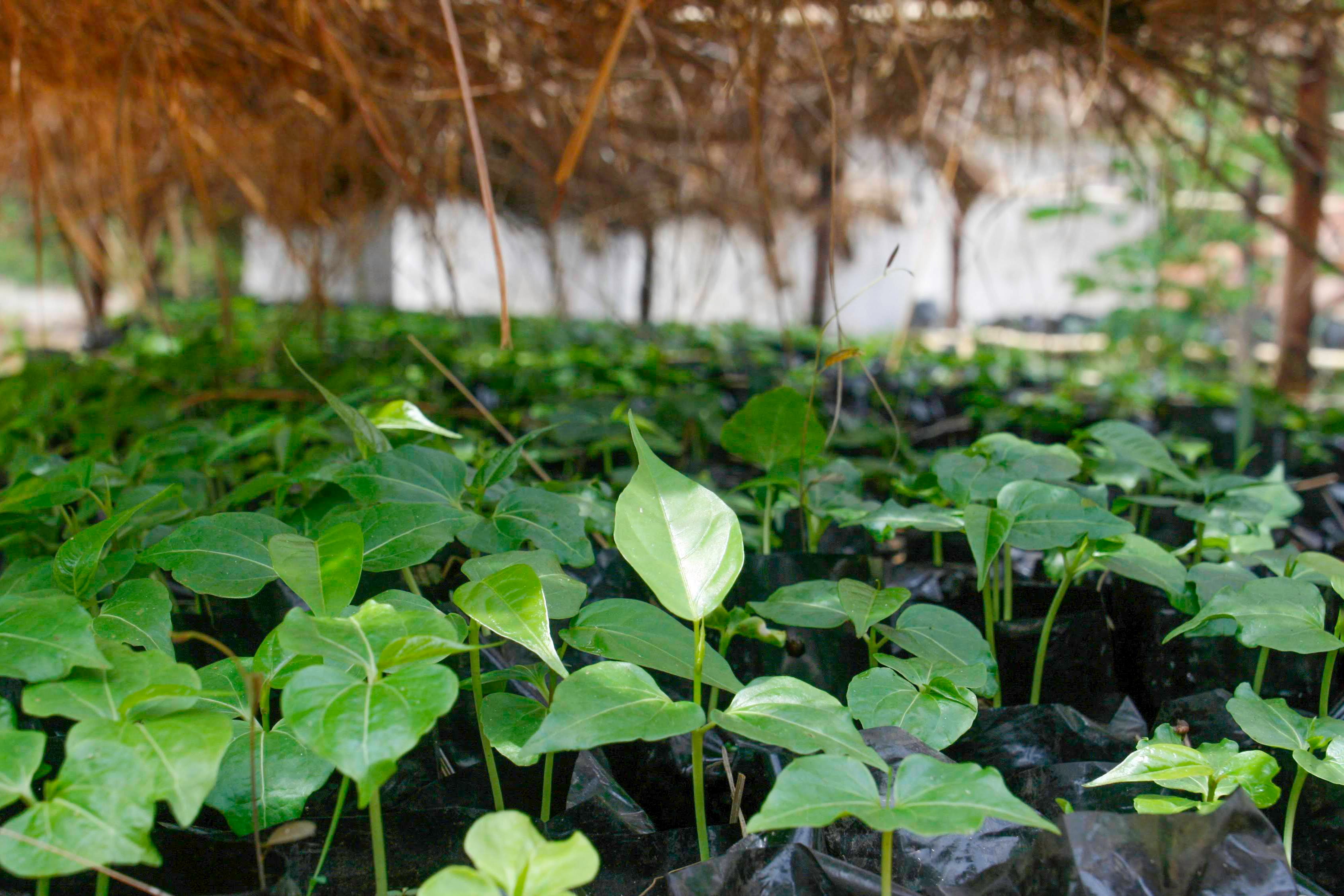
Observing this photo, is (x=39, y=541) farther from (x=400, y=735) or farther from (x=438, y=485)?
(x=400, y=735)

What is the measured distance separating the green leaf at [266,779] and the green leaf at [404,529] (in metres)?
0.10

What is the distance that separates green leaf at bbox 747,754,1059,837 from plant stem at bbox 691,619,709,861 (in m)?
0.05

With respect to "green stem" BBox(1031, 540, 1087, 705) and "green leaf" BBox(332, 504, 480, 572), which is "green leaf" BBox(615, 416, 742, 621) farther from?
"green stem" BBox(1031, 540, 1087, 705)

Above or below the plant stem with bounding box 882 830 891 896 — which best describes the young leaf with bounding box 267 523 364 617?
above

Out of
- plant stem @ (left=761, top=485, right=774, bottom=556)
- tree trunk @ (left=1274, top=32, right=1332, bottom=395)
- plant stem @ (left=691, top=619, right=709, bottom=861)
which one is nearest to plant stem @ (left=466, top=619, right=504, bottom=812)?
plant stem @ (left=691, top=619, right=709, bottom=861)

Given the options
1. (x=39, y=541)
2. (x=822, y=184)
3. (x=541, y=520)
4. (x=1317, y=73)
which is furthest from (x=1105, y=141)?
(x=822, y=184)

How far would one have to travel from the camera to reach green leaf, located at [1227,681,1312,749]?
1.48 feet

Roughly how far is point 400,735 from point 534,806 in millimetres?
206

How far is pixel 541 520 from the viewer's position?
0.57m

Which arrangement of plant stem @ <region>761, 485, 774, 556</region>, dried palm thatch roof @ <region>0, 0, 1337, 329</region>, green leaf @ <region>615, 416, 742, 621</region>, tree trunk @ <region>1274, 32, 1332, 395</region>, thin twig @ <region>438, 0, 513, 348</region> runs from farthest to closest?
1. tree trunk @ <region>1274, 32, 1332, 395</region>
2. dried palm thatch roof @ <region>0, 0, 1337, 329</region>
3. plant stem @ <region>761, 485, 774, 556</region>
4. thin twig @ <region>438, 0, 513, 348</region>
5. green leaf @ <region>615, 416, 742, 621</region>

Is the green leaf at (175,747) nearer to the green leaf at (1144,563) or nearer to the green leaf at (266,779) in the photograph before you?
the green leaf at (266,779)

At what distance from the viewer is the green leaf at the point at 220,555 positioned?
19.3 inches

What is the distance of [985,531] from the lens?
0.56m

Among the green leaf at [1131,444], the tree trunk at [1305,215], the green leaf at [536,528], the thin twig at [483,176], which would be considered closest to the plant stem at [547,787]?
the green leaf at [536,528]
